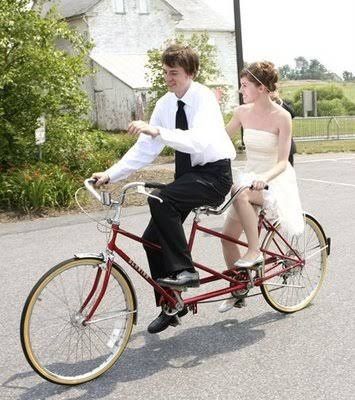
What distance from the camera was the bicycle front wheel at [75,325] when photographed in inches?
140

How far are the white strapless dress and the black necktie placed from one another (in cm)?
56

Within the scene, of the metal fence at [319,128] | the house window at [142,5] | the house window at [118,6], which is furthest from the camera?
the house window at [142,5]

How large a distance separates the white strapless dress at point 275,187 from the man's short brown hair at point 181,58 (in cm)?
94

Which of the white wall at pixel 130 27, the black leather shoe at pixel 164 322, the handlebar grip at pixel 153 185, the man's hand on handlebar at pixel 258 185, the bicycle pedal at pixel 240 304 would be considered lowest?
the bicycle pedal at pixel 240 304

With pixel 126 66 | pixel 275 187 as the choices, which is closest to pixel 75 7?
pixel 126 66

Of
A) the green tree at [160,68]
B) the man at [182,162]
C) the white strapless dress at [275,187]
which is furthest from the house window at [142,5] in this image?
the man at [182,162]

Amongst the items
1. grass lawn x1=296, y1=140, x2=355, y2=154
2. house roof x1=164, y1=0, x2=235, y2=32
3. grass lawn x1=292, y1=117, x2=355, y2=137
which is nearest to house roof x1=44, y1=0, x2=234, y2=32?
house roof x1=164, y1=0, x2=235, y2=32

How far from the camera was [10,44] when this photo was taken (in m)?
10.6

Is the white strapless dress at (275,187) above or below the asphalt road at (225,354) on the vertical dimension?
above

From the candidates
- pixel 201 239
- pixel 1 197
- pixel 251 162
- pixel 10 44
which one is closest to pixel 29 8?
pixel 10 44

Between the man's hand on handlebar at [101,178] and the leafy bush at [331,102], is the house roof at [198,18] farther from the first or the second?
the man's hand on handlebar at [101,178]

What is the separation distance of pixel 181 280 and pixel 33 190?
6.29 m

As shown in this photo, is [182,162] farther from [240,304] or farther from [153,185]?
[240,304]

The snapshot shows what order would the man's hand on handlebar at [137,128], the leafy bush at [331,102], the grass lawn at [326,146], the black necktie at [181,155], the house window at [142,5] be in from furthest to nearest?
the leafy bush at [331,102]
the house window at [142,5]
the grass lawn at [326,146]
the black necktie at [181,155]
the man's hand on handlebar at [137,128]
